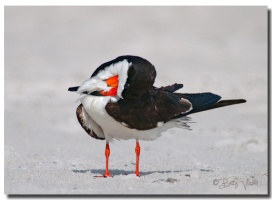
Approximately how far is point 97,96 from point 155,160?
199 cm

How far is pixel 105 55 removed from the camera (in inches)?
640

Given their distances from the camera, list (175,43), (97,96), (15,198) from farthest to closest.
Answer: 1. (175,43)
2. (97,96)
3. (15,198)

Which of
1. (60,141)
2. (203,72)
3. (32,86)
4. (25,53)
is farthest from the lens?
(25,53)

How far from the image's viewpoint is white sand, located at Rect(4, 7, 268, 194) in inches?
271

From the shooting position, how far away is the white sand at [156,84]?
22.5 ft

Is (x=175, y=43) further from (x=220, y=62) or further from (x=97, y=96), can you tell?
(x=97, y=96)

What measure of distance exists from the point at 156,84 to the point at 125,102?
7328mm

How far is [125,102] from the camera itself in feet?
21.7

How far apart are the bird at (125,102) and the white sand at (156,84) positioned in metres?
0.46

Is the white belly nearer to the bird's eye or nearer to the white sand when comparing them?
the bird's eye

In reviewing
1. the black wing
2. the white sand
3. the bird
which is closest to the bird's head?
the bird

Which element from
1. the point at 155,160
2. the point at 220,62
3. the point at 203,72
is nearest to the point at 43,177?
the point at 155,160
